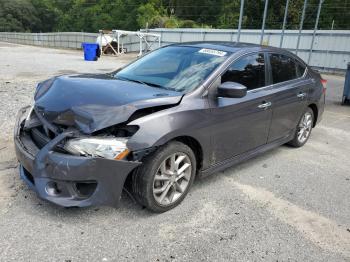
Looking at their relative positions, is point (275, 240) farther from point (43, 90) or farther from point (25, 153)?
point (43, 90)

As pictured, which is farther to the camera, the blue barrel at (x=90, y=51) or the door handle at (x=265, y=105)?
the blue barrel at (x=90, y=51)

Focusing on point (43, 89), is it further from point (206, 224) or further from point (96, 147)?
point (206, 224)

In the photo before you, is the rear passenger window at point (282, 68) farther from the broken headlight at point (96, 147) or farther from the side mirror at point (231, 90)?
the broken headlight at point (96, 147)

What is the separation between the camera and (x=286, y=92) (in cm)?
470

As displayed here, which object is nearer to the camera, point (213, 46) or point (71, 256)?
point (71, 256)

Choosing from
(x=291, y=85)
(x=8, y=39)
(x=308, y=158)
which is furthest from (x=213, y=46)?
(x=8, y=39)

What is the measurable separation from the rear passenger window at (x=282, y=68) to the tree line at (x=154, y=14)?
3473cm

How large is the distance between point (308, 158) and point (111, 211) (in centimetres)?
326

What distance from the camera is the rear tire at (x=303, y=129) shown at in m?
5.39

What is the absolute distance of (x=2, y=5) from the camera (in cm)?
7625

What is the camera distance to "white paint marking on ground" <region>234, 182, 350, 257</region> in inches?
120

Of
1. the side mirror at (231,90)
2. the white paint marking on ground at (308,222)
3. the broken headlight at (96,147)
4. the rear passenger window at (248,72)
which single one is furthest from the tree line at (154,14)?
the broken headlight at (96,147)

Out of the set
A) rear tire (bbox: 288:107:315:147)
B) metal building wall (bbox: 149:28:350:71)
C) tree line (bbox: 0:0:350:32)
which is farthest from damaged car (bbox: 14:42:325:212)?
tree line (bbox: 0:0:350:32)

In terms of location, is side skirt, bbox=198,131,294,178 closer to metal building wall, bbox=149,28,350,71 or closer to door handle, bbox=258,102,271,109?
door handle, bbox=258,102,271,109
